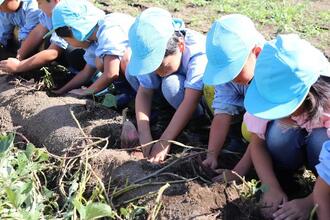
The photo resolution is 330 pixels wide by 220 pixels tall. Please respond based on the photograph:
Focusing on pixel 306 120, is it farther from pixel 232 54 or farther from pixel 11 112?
pixel 11 112

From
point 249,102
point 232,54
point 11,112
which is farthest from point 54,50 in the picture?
point 249,102

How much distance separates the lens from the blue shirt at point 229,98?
108 inches

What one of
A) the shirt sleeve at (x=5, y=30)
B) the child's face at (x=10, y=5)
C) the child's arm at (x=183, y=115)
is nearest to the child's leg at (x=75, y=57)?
the child's face at (x=10, y=5)

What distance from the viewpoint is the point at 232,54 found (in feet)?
7.98

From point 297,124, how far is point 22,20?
8.63ft

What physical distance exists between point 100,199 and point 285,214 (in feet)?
2.68

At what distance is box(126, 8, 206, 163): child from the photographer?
9.11ft

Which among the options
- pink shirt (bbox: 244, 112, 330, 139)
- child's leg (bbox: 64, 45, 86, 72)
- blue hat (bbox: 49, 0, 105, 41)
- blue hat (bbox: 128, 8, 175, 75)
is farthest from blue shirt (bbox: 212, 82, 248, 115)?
child's leg (bbox: 64, 45, 86, 72)

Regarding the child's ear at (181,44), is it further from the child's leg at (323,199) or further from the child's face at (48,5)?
the child's face at (48,5)

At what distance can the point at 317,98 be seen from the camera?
2.15m

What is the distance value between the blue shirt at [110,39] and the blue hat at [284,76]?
1.35 meters

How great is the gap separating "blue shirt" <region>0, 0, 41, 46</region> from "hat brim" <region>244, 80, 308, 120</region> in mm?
2406

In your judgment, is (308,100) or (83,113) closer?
(308,100)

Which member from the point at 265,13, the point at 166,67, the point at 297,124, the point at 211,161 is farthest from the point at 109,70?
the point at 265,13
